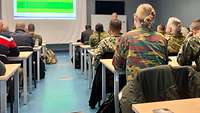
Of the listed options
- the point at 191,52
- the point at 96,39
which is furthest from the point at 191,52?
the point at 96,39

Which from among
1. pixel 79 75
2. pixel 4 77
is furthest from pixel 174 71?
pixel 79 75

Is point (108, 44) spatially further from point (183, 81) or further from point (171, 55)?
point (183, 81)

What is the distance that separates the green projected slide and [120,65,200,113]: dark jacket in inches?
338

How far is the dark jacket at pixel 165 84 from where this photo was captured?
6.19 ft

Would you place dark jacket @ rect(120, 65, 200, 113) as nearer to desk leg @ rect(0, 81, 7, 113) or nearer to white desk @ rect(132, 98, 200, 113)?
white desk @ rect(132, 98, 200, 113)

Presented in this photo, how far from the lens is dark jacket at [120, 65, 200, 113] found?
1.89 metres

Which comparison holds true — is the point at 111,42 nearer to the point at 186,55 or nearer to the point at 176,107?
the point at 186,55

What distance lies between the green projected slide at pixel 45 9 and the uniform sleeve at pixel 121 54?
7597 mm

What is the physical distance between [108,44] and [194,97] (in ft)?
6.81

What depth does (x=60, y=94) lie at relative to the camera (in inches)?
194

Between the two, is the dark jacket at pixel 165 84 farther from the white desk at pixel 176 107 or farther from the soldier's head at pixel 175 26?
the soldier's head at pixel 175 26

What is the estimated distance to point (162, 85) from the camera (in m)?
1.90

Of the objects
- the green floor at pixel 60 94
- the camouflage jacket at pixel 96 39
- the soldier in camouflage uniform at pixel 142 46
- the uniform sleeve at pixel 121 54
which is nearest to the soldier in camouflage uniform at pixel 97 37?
the camouflage jacket at pixel 96 39

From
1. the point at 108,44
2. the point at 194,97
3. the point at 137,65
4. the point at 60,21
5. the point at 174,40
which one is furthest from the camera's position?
the point at 60,21
